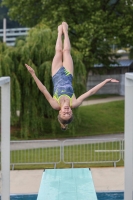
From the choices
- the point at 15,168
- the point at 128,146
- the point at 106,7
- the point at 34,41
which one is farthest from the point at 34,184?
the point at 106,7

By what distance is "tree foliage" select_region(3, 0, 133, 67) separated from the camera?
86.9ft

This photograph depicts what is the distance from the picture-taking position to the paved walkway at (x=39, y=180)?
12734 millimetres

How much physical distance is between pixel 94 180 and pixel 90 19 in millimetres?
15018

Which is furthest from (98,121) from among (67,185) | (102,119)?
(67,185)

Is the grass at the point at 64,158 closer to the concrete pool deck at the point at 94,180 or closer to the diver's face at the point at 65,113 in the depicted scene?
the concrete pool deck at the point at 94,180

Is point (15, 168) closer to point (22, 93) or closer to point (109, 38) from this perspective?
point (22, 93)

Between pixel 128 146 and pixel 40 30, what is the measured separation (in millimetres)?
13443

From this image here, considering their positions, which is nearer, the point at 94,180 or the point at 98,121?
the point at 94,180

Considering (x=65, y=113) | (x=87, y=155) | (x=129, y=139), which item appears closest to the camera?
(x=65, y=113)

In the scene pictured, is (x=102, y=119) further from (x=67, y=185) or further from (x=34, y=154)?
(x=67, y=185)

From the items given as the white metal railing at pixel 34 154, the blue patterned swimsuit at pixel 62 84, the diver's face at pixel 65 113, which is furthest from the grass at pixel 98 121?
the diver's face at pixel 65 113

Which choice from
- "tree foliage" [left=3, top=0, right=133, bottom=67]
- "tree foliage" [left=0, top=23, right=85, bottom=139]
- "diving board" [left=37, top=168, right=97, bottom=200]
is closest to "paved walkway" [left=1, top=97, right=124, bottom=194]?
"diving board" [left=37, top=168, right=97, bottom=200]

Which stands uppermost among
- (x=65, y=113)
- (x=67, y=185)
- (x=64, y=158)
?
(x=65, y=113)

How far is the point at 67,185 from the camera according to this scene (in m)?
11.6
